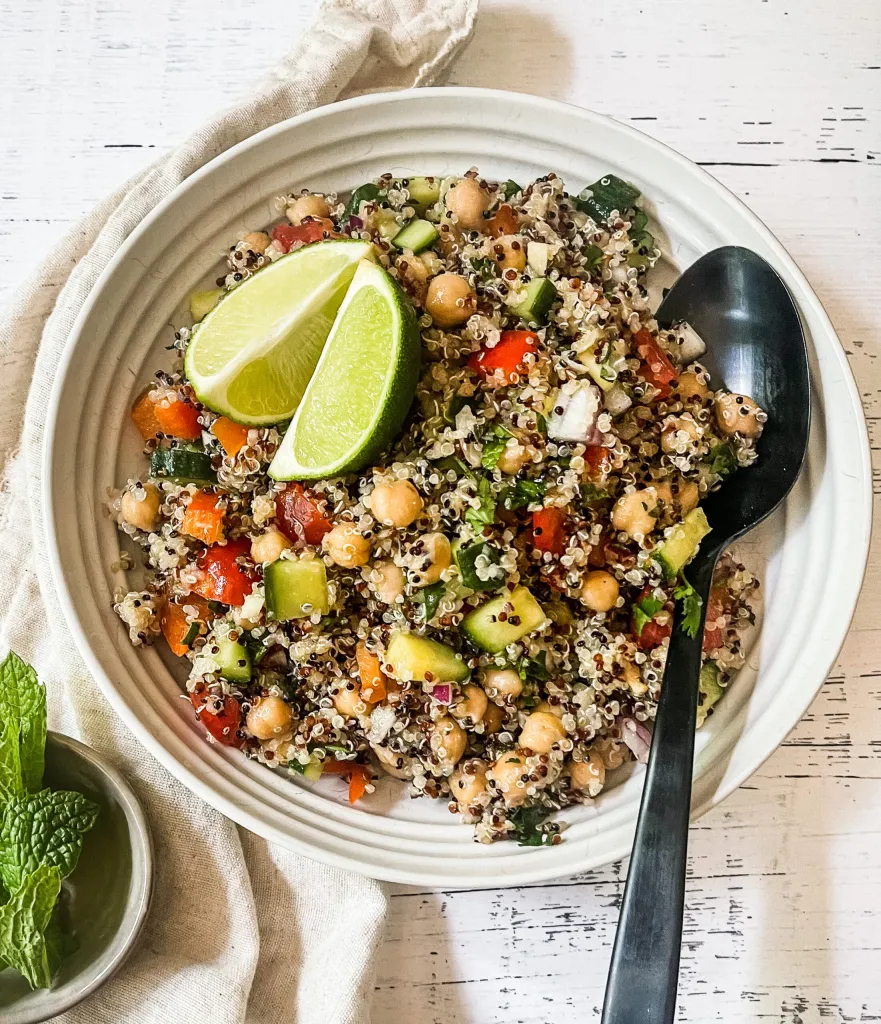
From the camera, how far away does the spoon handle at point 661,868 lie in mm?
2055

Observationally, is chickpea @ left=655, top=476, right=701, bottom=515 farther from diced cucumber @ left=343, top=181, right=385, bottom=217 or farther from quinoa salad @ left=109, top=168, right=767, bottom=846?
diced cucumber @ left=343, top=181, right=385, bottom=217

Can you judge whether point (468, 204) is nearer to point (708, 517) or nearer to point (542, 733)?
point (708, 517)

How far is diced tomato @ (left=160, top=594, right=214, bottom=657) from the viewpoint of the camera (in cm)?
239

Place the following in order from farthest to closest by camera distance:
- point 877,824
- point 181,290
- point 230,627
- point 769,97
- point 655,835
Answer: point 769,97, point 877,824, point 181,290, point 230,627, point 655,835

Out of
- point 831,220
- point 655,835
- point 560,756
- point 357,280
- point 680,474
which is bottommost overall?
point 655,835

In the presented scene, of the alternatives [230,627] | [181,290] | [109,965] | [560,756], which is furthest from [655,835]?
[181,290]

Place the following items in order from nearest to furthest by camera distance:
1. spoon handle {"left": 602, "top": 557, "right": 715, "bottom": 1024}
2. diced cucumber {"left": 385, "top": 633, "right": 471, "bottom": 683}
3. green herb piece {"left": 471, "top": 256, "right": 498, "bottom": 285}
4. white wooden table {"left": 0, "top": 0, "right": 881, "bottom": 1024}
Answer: spoon handle {"left": 602, "top": 557, "right": 715, "bottom": 1024} → diced cucumber {"left": 385, "top": 633, "right": 471, "bottom": 683} → green herb piece {"left": 471, "top": 256, "right": 498, "bottom": 285} → white wooden table {"left": 0, "top": 0, "right": 881, "bottom": 1024}

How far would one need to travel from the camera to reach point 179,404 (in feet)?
7.79

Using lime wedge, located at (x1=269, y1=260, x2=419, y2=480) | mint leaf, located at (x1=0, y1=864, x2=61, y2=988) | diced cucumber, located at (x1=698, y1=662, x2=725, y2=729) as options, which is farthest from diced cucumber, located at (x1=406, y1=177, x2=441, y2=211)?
mint leaf, located at (x1=0, y1=864, x2=61, y2=988)

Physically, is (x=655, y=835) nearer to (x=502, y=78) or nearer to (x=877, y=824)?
(x=877, y=824)

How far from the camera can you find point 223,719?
2336 mm

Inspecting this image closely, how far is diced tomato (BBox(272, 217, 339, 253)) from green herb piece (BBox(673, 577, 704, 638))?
133cm

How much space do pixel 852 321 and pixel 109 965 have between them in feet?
9.38

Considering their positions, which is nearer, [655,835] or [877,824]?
[655,835]
